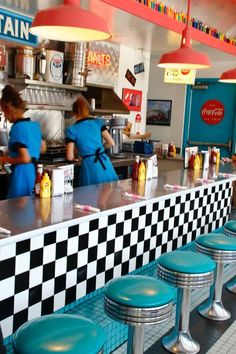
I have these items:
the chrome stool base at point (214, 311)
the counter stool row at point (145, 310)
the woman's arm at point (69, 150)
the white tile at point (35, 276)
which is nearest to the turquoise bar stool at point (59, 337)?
the counter stool row at point (145, 310)

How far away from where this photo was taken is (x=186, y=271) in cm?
248

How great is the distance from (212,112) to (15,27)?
17.0 ft

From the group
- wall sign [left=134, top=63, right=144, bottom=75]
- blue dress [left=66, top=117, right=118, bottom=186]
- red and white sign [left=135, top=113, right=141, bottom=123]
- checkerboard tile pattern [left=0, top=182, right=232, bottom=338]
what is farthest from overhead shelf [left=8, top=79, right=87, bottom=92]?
checkerboard tile pattern [left=0, top=182, right=232, bottom=338]

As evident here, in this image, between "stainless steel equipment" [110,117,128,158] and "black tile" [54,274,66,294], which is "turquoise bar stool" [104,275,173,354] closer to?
"black tile" [54,274,66,294]

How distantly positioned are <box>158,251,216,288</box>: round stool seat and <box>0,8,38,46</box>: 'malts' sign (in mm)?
3359

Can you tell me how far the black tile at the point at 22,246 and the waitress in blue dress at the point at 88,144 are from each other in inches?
80.1

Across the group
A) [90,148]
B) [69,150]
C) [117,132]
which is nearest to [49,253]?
[69,150]

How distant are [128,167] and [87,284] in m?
3.48

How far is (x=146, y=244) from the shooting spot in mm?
3309

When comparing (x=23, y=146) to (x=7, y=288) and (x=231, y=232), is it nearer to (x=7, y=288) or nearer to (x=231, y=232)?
(x=7, y=288)

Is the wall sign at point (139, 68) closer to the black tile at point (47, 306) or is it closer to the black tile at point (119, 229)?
the black tile at point (119, 229)

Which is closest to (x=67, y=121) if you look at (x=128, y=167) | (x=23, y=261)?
(x=128, y=167)

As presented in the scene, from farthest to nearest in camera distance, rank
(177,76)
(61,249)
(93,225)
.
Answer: (177,76) < (93,225) < (61,249)

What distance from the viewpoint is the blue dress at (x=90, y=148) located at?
164 inches
